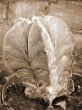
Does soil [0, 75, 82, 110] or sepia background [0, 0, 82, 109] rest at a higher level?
sepia background [0, 0, 82, 109]

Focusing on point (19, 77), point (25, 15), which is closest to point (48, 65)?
point (19, 77)

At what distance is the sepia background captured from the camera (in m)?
1.85

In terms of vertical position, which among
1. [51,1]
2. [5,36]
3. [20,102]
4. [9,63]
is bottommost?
[20,102]

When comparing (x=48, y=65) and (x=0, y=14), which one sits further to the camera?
(x=0, y=14)

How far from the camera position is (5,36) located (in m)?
1.85

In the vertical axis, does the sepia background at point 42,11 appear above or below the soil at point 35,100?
above

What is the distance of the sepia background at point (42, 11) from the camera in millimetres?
1854

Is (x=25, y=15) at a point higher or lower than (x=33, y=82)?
higher

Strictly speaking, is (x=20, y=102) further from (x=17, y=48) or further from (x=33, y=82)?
(x=17, y=48)

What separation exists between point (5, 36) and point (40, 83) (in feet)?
1.01

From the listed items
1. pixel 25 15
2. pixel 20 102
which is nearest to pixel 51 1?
pixel 25 15

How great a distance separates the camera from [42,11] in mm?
1871

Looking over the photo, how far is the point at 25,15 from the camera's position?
1876 millimetres

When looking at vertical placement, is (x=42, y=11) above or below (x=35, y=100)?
above
